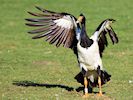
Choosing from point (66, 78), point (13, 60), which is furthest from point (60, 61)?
point (66, 78)

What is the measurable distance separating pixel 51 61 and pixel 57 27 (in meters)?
4.39

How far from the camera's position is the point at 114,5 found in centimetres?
2700

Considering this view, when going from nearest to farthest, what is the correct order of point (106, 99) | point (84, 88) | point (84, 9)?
point (106, 99) → point (84, 88) → point (84, 9)

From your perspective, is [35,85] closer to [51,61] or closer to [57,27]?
[57,27]

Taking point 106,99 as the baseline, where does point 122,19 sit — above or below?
above

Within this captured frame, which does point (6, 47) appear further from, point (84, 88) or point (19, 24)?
point (84, 88)

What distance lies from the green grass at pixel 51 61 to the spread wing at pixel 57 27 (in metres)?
1.09

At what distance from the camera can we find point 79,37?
37.9 ft

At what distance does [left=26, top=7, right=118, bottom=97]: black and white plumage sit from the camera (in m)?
11.4

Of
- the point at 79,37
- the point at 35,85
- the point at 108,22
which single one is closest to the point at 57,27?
the point at 79,37

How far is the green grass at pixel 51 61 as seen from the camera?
12.1 meters

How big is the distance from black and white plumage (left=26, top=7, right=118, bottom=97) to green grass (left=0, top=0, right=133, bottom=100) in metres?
0.57

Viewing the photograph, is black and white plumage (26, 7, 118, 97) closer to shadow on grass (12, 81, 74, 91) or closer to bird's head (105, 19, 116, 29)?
bird's head (105, 19, 116, 29)

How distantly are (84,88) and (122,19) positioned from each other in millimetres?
11804
